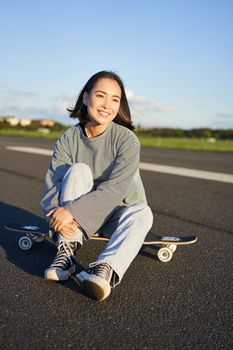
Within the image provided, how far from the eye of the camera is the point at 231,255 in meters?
3.38

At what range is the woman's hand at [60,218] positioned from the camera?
261 cm

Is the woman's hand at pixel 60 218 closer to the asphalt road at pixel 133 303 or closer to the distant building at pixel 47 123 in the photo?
the asphalt road at pixel 133 303

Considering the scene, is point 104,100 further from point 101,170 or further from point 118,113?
point 101,170

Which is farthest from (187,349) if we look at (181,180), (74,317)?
(181,180)

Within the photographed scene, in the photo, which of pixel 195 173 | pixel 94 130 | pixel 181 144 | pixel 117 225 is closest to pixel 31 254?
pixel 117 225

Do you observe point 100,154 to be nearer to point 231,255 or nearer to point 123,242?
point 123,242

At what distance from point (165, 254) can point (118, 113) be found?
3.57 feet

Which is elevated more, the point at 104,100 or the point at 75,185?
the point at 104,100

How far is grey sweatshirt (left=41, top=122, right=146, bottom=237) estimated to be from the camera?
9.02ft

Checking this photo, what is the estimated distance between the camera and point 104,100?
297 cm

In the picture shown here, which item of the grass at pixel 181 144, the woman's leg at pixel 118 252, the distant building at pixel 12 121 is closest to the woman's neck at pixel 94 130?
the woman's leg at pixel 118 252

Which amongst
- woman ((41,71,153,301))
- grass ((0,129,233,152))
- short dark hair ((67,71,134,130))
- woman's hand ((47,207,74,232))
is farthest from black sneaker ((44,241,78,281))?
grass ((0,129,233,152))

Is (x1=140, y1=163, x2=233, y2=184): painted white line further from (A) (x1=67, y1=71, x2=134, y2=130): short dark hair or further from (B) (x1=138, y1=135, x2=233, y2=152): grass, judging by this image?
(B) (x1=138, y1=135, x2=233, y2=152): grass

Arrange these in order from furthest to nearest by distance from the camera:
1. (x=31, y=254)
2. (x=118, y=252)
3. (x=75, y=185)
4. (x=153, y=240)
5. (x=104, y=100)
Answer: (x=31, y=254)
(x=153, y=240)
(x=104, y=100)
(x=75, y=185)
(x=118, y=252)
